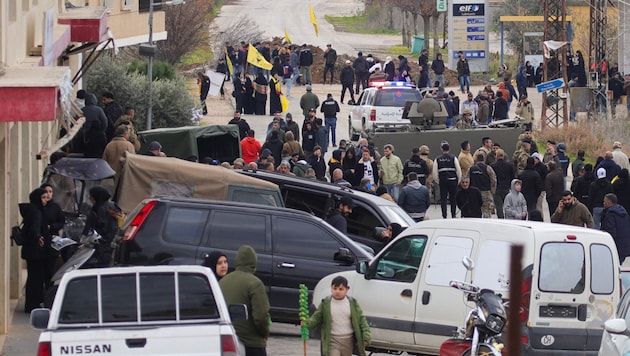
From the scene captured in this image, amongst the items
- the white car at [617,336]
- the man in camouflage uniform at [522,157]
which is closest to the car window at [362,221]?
the white car at [617,336]

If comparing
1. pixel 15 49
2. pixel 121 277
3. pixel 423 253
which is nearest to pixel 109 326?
pixel 121 277

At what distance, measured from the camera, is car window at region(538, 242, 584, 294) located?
1216cm

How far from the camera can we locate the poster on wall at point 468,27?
5553 centimetres

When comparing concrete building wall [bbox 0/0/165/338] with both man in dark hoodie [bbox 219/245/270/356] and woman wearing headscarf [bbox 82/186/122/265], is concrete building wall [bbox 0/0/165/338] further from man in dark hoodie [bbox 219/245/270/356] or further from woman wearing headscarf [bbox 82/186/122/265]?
man in dark hoodie [bbox 219/245/270/356]

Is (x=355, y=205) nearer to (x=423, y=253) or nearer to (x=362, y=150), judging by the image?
(x=423, y=253)

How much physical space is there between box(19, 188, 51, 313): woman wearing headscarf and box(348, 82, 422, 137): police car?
19.0 m

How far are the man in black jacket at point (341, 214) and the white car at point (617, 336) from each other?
6998mm

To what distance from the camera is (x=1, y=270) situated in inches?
584

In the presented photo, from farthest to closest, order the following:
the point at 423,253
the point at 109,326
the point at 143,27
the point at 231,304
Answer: the point at 143,27
the point at 423,253
the point at 231,304
the point at 109,326

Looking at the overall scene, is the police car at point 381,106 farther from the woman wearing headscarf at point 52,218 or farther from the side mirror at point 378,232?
the woman wearing headscarf at point 52,218

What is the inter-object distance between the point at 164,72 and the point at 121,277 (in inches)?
1053

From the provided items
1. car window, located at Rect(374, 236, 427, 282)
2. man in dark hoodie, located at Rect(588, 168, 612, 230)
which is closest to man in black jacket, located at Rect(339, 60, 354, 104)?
man in dark hoodie, located at Rect(588, 168, 612, 230)

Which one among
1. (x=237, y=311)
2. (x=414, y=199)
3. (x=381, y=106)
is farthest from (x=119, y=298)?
(x=381, y=106)

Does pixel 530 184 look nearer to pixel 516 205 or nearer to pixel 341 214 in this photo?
pixel 516 205
